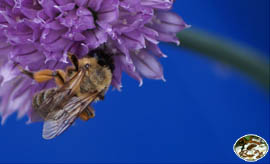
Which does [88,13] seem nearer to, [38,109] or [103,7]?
[103,7]

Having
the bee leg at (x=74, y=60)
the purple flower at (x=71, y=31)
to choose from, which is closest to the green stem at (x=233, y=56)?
the purple flower at (x=71, y=31)

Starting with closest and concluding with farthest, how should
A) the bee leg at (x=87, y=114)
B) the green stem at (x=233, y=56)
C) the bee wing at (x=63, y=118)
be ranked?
the bee wing at (x=63, y=118) → the bee leg at (x=87, y=114) → the green stem at (x=233, y=56)

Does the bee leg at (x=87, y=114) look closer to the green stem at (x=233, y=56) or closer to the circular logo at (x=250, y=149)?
the circular logo at (x=250, y=149)

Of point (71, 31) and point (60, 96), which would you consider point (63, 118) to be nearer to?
point (60, 96)

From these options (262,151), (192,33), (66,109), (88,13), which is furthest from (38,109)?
(192,33)

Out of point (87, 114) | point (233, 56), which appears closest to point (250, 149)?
point (87, 114)

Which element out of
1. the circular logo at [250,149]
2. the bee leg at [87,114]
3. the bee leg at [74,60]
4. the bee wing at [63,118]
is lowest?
the bee leg at [87,114]

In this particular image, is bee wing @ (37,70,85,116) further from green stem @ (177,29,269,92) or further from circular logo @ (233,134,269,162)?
green stem @ (177,29,269,92)
